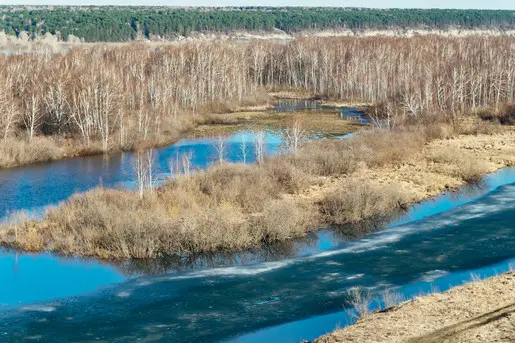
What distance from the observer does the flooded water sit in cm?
1702

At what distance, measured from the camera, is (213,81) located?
6469cm

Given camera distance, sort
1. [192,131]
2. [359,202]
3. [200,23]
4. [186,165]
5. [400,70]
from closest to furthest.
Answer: [359,202]
[186,165]
[192,131]
[400,70]
[200,23]

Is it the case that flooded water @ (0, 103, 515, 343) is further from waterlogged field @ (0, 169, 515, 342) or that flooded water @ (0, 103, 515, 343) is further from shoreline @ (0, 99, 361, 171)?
shoreline @ (0, 99, 361, 171)

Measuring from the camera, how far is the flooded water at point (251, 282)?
17016 millimetres

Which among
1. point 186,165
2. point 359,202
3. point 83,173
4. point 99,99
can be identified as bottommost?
point 83,173

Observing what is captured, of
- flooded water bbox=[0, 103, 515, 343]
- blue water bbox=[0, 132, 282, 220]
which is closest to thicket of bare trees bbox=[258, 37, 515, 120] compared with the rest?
blue water bbox=[0, 132, 282, 220]

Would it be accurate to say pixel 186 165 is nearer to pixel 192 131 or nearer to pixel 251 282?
pixel 251 282

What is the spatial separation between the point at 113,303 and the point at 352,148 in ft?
65.2

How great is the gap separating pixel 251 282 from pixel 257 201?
22.4ft

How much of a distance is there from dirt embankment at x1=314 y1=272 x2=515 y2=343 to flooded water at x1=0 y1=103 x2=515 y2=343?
1.55 metres

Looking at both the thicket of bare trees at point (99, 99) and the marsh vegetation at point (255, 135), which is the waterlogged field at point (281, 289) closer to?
the marsh vegetation at point (255, 135)

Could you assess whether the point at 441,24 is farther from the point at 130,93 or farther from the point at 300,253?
the point at 300,253

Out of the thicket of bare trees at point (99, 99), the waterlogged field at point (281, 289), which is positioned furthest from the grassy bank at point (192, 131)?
the waterlogged field at point (281, 289)

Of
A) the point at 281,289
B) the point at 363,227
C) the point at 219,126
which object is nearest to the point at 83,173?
the point at 363,227
